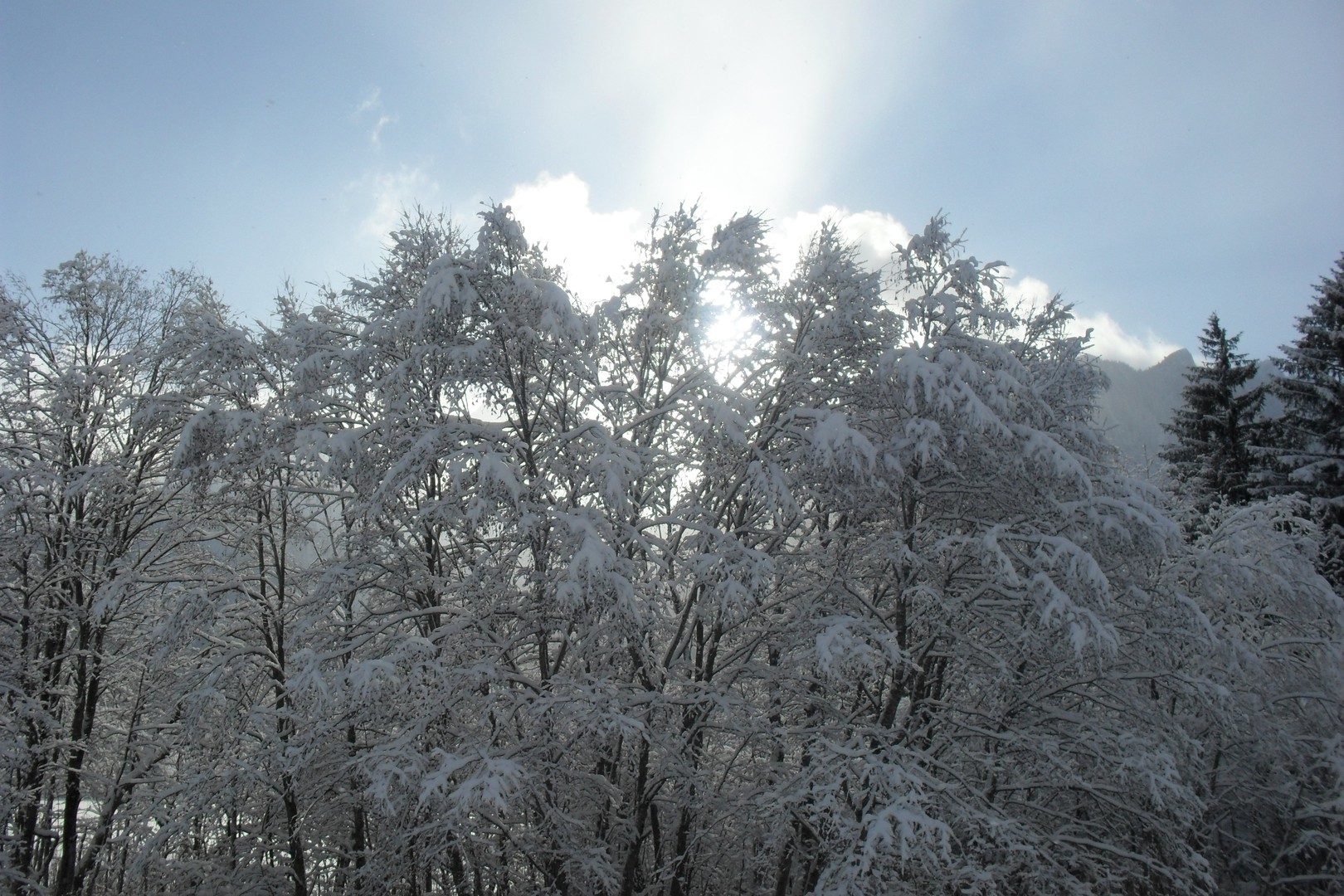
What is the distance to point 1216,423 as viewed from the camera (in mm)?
20109

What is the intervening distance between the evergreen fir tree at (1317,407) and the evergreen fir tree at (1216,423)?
1639mm

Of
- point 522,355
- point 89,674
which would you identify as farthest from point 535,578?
point 89,674

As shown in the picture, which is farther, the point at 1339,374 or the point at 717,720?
the point at 1339,374

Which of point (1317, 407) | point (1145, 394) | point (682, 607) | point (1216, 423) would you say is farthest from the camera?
point (1145, 394)

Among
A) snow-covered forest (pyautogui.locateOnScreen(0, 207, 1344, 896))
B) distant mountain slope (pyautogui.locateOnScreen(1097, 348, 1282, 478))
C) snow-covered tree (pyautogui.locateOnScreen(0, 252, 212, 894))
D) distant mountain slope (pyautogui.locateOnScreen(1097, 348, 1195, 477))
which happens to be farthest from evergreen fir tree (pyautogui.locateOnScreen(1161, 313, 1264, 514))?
distant mountain slope (pyautogui.locateOnScreen(1097, 348, 1195, 477))

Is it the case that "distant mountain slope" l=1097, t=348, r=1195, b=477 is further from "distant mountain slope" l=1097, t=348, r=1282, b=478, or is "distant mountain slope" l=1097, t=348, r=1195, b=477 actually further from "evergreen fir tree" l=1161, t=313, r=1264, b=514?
"evergreen fir tree" l=1161, t=313, r=1264, b=514

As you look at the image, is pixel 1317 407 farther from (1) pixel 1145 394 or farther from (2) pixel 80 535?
(1) pixel 1145 394

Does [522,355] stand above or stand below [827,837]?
above

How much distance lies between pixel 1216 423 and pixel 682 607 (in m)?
20.2

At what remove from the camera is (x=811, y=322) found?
718cm

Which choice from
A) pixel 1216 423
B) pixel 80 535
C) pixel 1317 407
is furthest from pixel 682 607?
pixel 1216 423

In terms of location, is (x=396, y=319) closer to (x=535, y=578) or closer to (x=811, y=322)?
(x=535, y=578)

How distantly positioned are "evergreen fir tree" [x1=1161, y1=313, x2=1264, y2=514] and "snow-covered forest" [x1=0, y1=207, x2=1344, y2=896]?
1197 centimetres

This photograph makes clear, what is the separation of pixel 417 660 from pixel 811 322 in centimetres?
510
